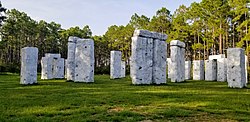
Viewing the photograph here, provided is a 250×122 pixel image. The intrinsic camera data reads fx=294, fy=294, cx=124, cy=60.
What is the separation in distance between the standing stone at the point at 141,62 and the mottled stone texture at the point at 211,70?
35.8ft

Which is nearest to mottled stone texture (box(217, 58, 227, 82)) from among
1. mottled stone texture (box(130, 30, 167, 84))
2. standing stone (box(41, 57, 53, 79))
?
mottled stone texture (box(130, 30, 167, 84))

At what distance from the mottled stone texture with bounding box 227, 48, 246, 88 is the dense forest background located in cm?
1666

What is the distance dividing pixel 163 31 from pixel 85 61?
3357 centimetres

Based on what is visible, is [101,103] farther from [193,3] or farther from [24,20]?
[24,20]

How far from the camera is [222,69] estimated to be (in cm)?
2559

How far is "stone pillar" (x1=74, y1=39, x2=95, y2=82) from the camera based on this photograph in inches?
776

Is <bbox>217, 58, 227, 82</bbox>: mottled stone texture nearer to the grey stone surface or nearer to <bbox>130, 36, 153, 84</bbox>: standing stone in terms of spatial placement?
the grey stone surface

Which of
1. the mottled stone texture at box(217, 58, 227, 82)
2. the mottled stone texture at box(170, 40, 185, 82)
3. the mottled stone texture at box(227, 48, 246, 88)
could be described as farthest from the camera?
the mottled stone texture at box(217, 58, 227, 82)

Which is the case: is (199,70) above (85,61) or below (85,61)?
below

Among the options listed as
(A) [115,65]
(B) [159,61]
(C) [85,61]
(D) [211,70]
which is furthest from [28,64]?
(D) [211,70]

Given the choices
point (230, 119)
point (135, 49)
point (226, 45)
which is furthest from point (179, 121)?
point (226, 45)

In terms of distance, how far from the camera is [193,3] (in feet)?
142

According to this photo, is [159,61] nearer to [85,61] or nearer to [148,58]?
[148,58]

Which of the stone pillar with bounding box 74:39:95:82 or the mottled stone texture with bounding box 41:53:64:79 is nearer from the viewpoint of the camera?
the stone pillar with bounding box 74:39:95:82
